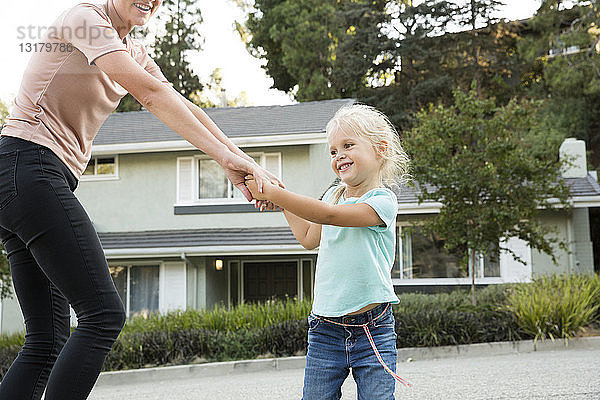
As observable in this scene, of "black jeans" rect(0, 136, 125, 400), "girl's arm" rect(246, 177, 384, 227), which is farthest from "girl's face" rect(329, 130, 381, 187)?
"black jeans" rect(0, 136, 125, 400)

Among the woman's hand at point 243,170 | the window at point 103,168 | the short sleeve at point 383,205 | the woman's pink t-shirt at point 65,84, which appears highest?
the window at point 103,168

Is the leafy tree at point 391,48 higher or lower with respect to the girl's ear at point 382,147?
higher

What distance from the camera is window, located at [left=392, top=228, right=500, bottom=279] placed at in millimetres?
16531

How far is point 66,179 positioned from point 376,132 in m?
1.26

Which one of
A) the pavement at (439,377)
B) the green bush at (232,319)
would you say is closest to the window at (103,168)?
the green bush at (232,319)

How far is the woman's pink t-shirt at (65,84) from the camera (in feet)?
7.61

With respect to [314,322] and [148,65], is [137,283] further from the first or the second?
[314,322]

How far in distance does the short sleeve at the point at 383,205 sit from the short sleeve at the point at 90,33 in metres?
1.11

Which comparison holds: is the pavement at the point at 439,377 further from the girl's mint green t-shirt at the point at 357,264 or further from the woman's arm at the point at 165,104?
the woman's arm at the point at 165,104

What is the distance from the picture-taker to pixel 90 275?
2182 millimetres

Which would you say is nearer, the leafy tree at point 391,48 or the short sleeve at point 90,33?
the short sleeve at point 90,33

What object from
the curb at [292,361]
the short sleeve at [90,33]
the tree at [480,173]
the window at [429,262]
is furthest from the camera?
the window at [429,262]

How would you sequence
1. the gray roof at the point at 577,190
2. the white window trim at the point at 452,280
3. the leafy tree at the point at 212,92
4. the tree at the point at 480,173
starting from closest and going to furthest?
the tree at the point at 480,173 < the gray roof at the point at 577,190 < the white window trim at the point at 452,280 < the leafy tree at the point at 212,92

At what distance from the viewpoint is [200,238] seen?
1638cm
